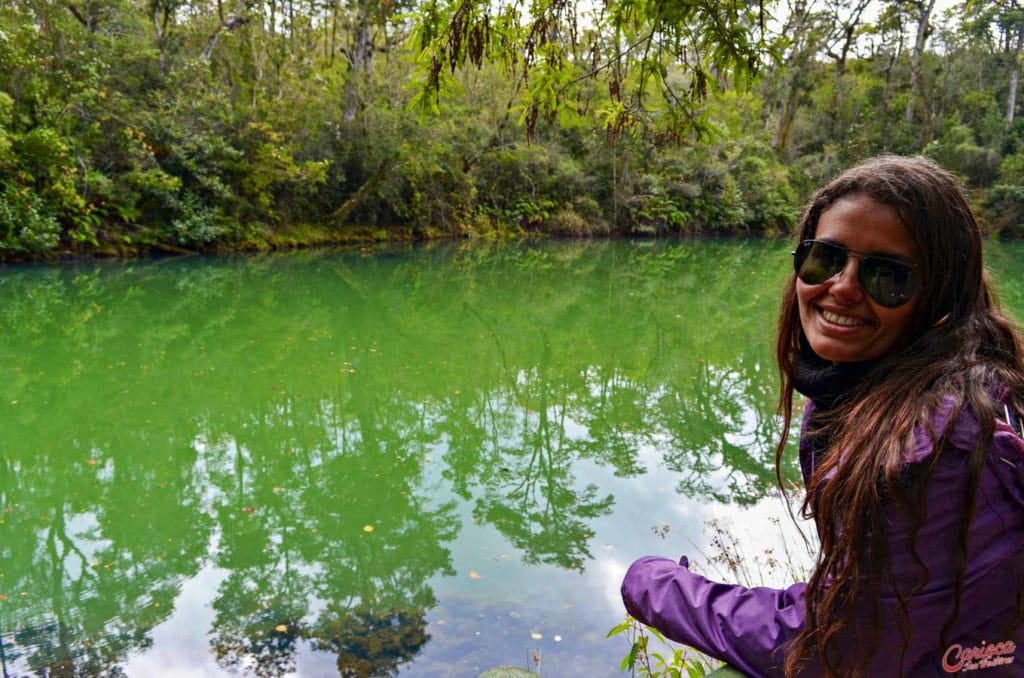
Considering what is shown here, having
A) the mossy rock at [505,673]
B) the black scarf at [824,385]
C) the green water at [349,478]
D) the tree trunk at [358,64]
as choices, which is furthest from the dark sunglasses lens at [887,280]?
the tree trunk at [358,64]

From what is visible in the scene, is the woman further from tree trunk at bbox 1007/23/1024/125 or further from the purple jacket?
tree trunk at bbox 1007/23/1024/125

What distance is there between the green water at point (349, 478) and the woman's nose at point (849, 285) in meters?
2.35

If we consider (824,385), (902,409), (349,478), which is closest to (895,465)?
(902,409)

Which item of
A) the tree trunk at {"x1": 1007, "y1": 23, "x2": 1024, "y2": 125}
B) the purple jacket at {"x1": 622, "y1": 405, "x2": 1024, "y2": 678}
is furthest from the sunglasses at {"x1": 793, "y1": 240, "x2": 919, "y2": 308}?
the tree trunk at {"x1": 1007, "y1": 23, "x2": 1024, "y2": 125}

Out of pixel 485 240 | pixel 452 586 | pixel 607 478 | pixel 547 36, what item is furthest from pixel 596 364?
pixel 485 240

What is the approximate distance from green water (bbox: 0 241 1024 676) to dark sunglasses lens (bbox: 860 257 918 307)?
2.38m

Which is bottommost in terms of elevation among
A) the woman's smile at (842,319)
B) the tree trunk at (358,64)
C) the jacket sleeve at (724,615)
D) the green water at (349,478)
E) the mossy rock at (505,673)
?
the green water at (349,478)

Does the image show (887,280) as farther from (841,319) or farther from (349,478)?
(349,478)

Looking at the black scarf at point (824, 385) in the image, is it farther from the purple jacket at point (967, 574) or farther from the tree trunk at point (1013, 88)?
the tree trunk at point (1013, 88)

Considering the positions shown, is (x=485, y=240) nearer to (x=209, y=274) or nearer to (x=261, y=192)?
(x=261, y=192)

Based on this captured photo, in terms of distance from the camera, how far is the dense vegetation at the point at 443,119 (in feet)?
9.80

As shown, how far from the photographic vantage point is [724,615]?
1.10m

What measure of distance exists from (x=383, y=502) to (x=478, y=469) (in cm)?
82

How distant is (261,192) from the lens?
17094 millimetres
